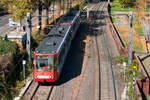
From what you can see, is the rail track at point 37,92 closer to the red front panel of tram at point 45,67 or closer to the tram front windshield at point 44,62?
the red front panel of tram at point 45,67

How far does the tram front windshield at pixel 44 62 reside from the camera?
16.8 m

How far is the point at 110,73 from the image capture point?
20.0 meters

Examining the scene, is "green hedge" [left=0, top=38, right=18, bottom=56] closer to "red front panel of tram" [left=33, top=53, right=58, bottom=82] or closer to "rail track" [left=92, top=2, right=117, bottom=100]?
"red front panel of tram" [left=33, top=53, right=58, bottom=82]

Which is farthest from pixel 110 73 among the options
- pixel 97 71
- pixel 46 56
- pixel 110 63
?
pixel 46 56

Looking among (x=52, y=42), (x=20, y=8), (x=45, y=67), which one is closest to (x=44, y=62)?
(x=45, y=67)

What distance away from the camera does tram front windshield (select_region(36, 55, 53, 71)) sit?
16766mm

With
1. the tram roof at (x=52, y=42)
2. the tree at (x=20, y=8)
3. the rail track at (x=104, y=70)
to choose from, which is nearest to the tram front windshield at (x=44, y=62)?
the tram roof at (x=52, y=42)

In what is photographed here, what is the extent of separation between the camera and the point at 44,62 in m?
16.9

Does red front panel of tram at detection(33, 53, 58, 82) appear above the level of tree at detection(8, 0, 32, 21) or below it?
below

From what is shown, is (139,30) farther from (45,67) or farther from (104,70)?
(45,67)

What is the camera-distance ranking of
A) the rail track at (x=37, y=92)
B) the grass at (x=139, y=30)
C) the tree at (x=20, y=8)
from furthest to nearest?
1. the grass at (x=139, y=30)
2. the tree at (x=20, y=8)
3. the rail track at (x=37, y=92)

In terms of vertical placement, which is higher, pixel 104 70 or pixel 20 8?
pixel 20 8

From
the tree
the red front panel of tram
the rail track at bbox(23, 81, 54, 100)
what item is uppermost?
the tree

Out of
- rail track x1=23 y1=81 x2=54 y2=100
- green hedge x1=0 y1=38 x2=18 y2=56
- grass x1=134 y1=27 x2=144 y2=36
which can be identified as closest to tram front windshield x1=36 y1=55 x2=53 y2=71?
rail track x1=23 y1=81 x2=54 y2=100
